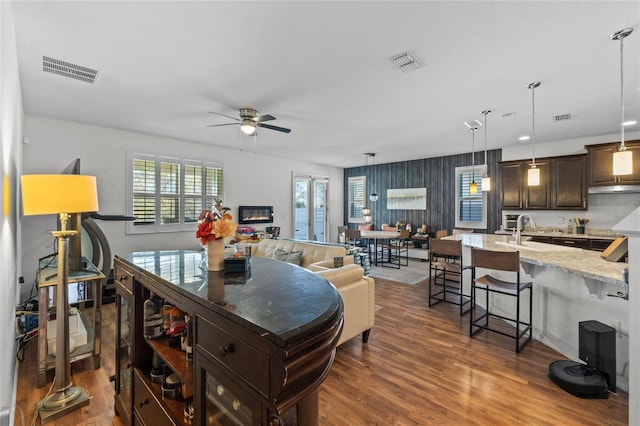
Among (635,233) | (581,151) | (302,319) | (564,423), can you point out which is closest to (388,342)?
(564,423)

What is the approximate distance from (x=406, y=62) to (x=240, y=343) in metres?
2.75

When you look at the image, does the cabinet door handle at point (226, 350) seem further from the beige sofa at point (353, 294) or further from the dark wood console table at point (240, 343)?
the beige sofa at point (353, 294)

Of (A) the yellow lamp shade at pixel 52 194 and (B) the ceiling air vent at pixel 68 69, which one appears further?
(B) the ceiling air vent at pixel 68 69

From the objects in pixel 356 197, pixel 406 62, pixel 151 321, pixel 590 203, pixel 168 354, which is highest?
pixel 406 62

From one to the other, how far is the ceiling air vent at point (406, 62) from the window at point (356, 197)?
6.57 m

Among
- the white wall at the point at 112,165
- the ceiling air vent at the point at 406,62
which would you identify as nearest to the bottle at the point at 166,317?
the ceiling air vent at the point at 406,62

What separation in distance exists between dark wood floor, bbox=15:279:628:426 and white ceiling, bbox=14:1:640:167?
9.35 ft

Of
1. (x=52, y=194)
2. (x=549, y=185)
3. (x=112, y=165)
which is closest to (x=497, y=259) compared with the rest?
(x=52, y=194)

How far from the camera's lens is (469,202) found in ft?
23.0

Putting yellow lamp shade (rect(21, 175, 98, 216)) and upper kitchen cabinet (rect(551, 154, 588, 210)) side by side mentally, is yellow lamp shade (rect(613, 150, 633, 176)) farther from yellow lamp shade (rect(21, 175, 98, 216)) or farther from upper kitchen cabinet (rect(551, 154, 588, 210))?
yellow lamp shade (rect(21, 175, 98, 216))

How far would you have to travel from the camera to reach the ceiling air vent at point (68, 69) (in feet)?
8.68

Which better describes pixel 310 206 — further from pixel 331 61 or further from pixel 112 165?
pixel 331 61

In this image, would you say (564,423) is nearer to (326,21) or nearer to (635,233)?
(635,233)

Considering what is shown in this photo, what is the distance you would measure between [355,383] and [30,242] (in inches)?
194
